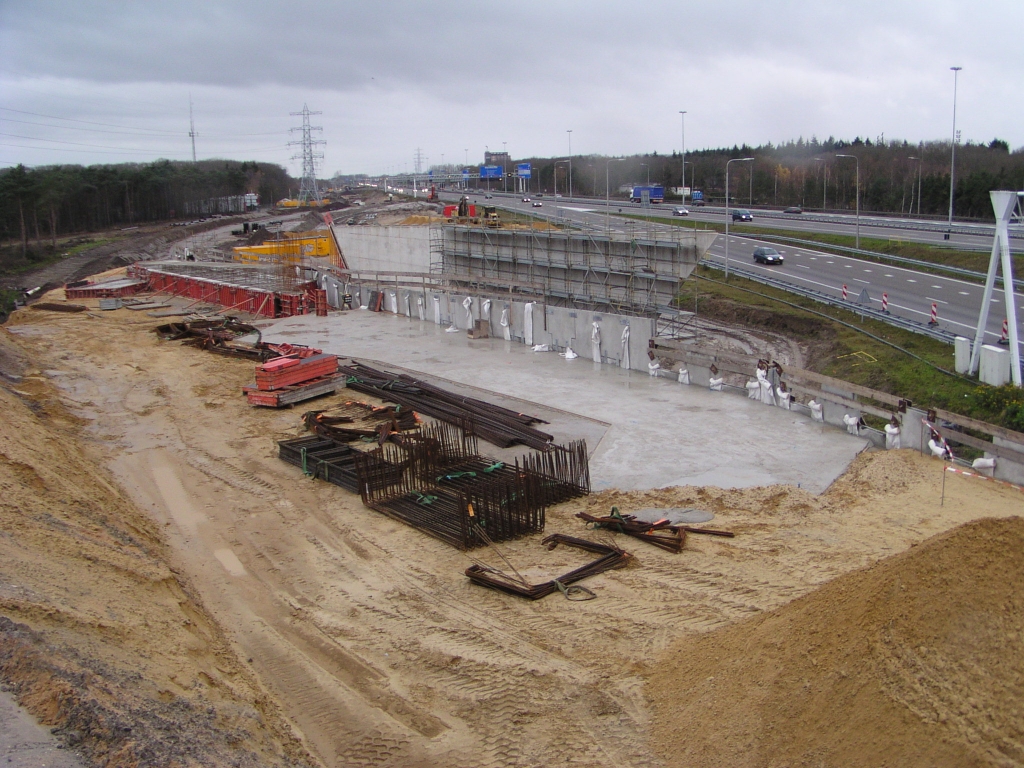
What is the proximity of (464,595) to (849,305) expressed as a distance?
2068 centimetres

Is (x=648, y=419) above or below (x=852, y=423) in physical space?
below

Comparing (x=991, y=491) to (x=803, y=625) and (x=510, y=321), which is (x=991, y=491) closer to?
(x=803, y=625)

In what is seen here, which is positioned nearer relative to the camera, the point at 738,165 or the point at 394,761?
the point at 394,761

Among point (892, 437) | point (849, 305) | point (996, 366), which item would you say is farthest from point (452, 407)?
point (849, 305)

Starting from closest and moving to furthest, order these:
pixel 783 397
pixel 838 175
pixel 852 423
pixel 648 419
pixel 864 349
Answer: pixel 852 423, pixel 648 419, pixel 783 397, pixel 864 349, pixel 838 175

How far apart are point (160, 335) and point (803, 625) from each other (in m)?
29.0

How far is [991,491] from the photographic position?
1329cm

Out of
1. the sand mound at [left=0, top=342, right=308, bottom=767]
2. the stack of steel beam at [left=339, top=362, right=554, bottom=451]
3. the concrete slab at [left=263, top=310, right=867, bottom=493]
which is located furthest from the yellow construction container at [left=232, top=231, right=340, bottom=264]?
the sand mound at [left=0, top=342, right=308, bottom=767]

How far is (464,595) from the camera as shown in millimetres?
10430

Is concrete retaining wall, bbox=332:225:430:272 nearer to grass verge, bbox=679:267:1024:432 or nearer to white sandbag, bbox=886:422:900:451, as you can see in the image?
grass verge, bbox=679:267:1024:432

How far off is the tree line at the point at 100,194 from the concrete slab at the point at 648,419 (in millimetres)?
40325

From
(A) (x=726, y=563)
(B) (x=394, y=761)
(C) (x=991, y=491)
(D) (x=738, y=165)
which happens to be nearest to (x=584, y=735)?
(B) (x=394, y=761)

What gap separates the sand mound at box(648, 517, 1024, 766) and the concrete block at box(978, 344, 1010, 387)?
11.3m

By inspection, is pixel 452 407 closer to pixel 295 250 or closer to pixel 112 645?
pixel 112 645
